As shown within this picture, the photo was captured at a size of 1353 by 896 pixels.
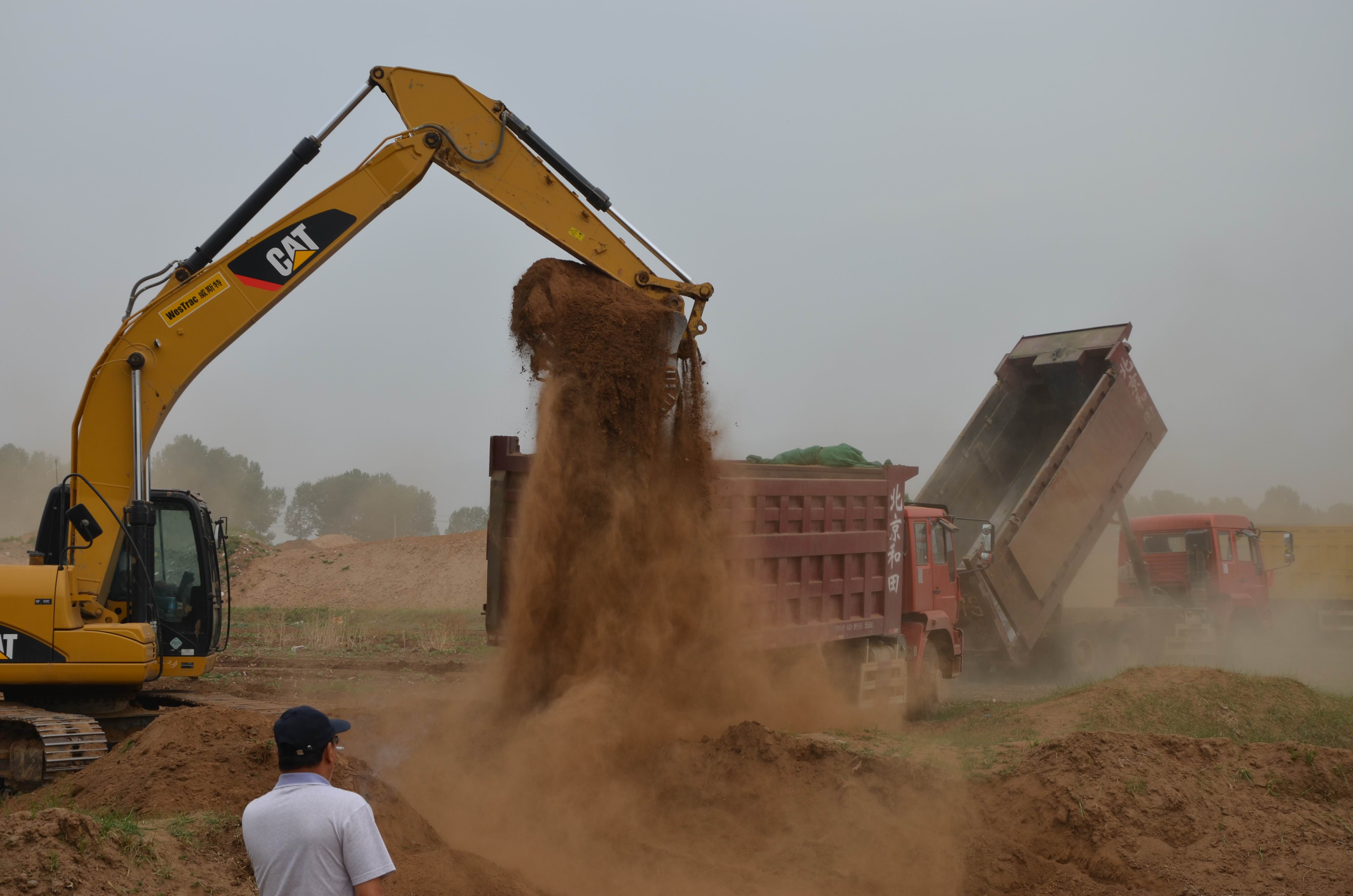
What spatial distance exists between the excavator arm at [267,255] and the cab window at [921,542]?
593 centimetres

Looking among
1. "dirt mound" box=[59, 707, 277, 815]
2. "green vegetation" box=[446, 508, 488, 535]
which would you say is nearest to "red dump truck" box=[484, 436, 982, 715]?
"dirt mound" box=[59, 707, 277, 815]

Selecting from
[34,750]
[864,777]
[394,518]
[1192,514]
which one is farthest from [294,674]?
[394,518]

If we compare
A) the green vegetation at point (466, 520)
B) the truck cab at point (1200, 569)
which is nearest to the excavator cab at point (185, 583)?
the truck cab at point (1200, 569)

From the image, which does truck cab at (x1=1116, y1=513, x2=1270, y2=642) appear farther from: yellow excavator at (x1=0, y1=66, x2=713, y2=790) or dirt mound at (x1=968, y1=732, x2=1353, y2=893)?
yellow excavator at (x1=0, y1=66, x2=713, y2=790)

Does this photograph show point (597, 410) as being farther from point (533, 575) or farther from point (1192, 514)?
point (1192, 514)

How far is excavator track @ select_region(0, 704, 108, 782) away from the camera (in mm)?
7430

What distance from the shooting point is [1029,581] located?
14297 mm

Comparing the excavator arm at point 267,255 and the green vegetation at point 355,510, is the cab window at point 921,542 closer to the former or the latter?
the excavator arm at point 267,255

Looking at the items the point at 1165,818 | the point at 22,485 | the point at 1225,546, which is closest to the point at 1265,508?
the point at 1225,546

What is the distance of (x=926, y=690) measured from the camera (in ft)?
41.3

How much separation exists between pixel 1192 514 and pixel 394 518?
224ft

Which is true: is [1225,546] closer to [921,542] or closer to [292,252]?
[921,542]

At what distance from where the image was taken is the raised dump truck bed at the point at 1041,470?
46.2 feet

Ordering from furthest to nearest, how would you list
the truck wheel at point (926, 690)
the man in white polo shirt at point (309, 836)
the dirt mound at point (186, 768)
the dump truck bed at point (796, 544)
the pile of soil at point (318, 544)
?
the pile of soil at point (318, 544) → the truck wheel at point (926, 690) → the dump truck bed at point (796, 544) → the dirt mound at point (186, 768) → the man in white polo shirt at point (309, 836)
